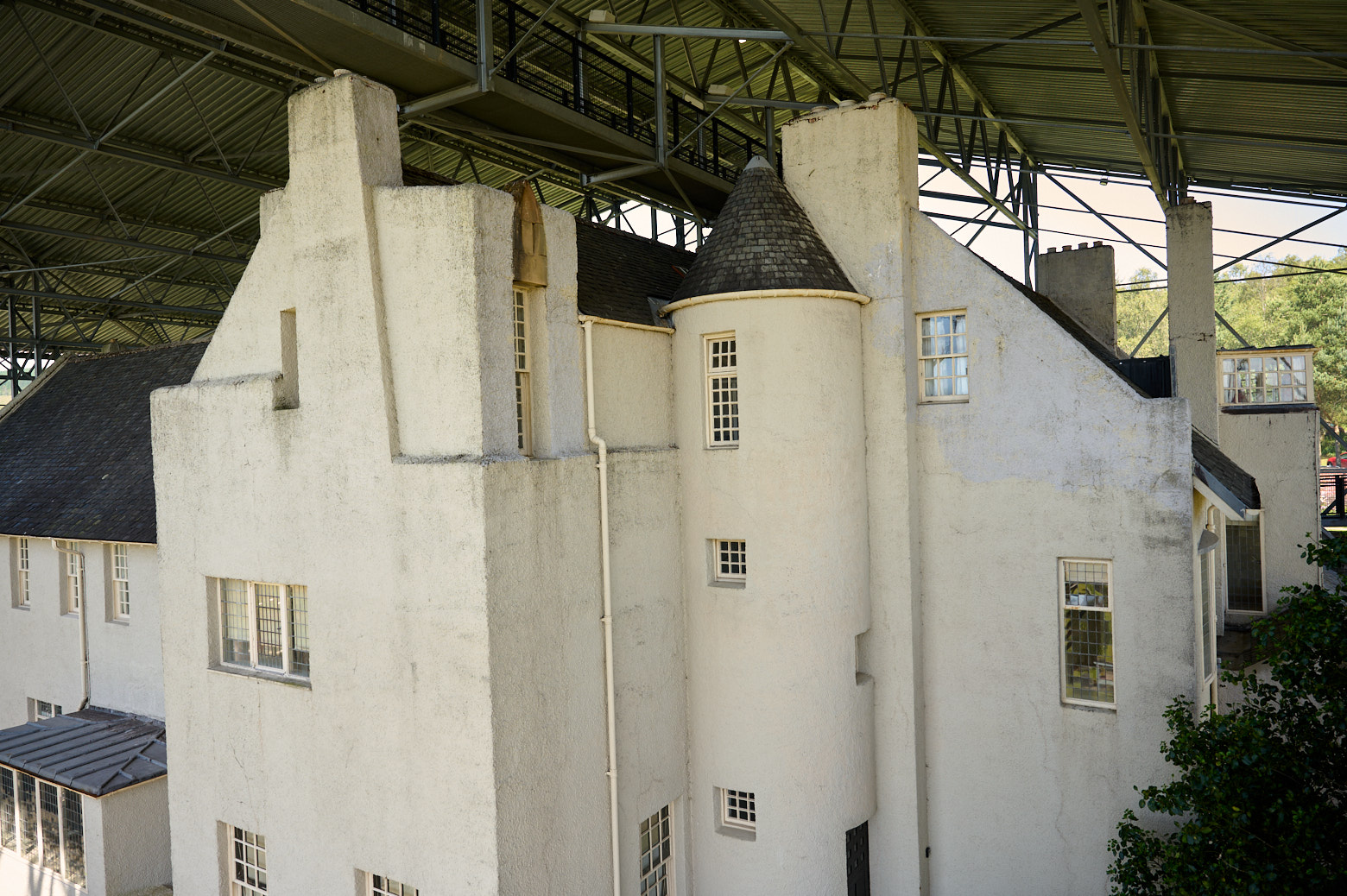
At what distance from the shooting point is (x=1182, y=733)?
10922 mm

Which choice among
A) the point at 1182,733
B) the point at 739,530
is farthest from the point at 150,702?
the point at 1182,733

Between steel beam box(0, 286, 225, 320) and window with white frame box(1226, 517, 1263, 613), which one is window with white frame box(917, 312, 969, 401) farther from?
steel beam box(0, 286, 225, 320)

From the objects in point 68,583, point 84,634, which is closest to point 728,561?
point 84,634

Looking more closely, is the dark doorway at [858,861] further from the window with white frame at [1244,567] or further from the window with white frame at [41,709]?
the window with white frame at [41,709]

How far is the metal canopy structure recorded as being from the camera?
16.5 meters

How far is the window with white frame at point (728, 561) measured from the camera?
16.0 metres

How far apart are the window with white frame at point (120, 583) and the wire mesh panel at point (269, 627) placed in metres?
8.25

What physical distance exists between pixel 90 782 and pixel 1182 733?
18086 millimetres

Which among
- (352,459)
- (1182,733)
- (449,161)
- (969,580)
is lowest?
(1182,733)

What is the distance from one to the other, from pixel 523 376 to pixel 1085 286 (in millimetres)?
19706

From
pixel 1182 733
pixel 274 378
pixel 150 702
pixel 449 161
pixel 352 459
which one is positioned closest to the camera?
pixel 1182 733

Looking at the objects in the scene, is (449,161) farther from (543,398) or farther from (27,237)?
(543,398)

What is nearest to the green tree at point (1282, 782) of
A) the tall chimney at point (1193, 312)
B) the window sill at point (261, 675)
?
the tall chimney at point (1193, 312)

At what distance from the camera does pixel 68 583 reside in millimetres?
21641
